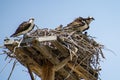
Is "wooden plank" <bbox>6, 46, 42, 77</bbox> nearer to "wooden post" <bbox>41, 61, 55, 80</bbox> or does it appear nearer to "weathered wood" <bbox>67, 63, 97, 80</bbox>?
"wooden post" <bbox>41, 61, 55, 80</bbox>

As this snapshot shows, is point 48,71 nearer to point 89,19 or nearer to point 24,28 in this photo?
point 24,28

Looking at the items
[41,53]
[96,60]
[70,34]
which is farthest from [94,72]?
[41,53]

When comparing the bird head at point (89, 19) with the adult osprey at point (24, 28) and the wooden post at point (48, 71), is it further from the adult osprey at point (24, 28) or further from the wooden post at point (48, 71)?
the wooden post at point (48, 71)

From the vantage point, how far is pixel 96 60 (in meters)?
8.84

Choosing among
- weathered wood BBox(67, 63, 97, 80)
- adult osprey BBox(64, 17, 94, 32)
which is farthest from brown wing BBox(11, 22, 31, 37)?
adult osprey BBox(64, 17, 94, 32)

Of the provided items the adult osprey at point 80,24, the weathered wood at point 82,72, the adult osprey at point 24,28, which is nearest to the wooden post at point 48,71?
the weathered wood at point 82,72

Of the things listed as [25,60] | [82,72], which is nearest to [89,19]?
[82,72]

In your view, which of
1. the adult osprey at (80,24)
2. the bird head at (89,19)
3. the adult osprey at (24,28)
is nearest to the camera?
the adult osprey at (24,28)

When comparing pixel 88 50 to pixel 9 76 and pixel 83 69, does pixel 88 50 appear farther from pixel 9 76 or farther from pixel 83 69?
pixel 9 76

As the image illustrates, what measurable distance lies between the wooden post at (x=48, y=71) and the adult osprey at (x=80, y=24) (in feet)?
7.04

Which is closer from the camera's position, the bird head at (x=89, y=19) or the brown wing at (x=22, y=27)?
the brown wing at (x=22, y=27)

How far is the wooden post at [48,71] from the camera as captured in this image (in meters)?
7.91

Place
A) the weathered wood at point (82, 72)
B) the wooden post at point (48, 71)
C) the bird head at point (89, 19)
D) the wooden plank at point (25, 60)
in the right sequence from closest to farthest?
the wooden plank at point (25, 60)
the wooden post at point (48, 71)
the weathered wood at point (82, 72)
the bird head at point (89, 19)

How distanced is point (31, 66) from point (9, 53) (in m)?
0.71
